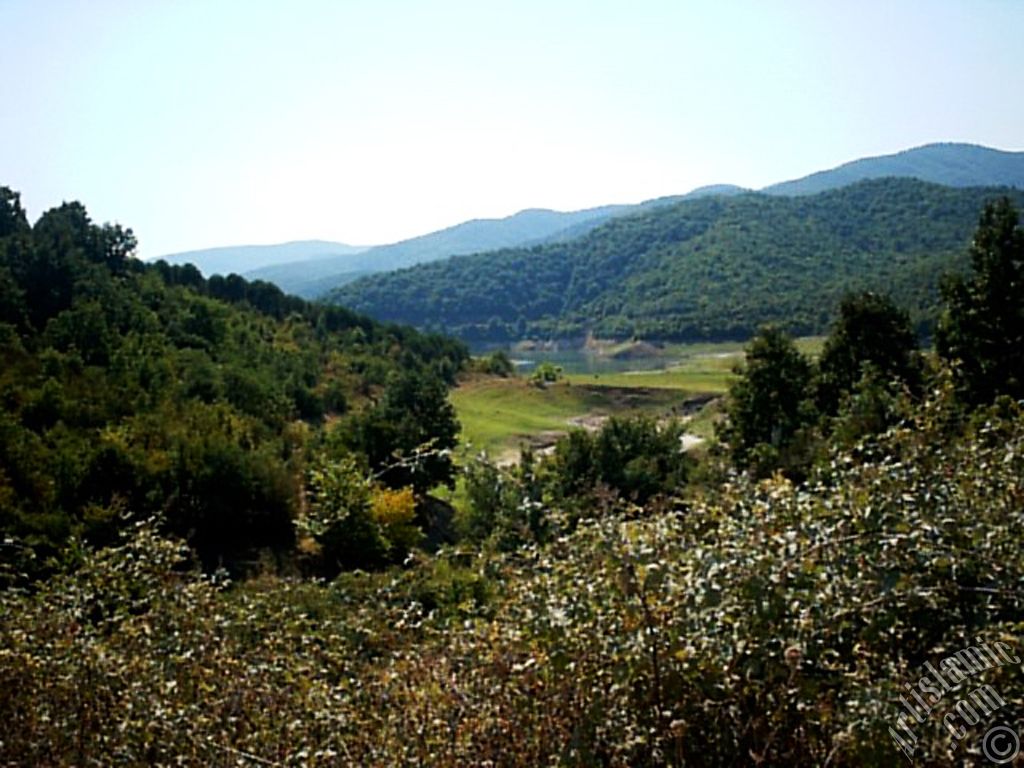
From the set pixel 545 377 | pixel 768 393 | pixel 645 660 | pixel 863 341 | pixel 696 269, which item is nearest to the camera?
pixel 645 660

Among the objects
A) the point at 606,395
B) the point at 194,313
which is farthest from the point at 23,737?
the point at 606,395

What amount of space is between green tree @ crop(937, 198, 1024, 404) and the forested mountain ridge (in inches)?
422

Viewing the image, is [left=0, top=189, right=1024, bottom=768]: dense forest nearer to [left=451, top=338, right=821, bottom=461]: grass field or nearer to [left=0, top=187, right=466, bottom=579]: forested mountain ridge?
[left=0, top=187, right=466, bottom=579]: forested mountain ridge

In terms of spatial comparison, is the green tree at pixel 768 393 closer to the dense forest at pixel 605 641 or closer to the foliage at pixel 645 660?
the dense forest at pixel 605 641

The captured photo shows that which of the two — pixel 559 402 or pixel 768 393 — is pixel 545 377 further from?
pixel 768 393

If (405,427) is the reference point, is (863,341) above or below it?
above

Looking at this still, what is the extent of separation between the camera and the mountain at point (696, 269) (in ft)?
338

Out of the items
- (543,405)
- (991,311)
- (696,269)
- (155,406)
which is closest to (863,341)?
(991,311)

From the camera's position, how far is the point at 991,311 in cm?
1648

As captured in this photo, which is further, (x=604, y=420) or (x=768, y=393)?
(x=604, y=420)

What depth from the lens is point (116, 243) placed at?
45.3 meters

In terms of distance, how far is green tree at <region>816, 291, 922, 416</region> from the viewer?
2064 centimetres
